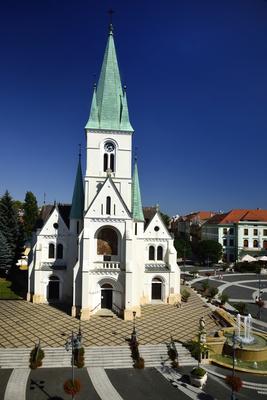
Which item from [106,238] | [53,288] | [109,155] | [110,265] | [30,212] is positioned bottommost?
[53,288]

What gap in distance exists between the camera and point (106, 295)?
113 feet

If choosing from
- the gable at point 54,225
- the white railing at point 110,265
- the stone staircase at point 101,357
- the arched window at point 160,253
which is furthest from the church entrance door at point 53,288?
the stone staircase at point 101,357

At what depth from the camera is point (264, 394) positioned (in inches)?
782

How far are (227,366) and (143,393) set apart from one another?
24.2 feet

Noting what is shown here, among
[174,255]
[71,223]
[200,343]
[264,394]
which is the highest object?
[71,223]

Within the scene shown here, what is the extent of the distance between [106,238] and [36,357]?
1484 centimetres

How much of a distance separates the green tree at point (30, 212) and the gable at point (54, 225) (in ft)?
120

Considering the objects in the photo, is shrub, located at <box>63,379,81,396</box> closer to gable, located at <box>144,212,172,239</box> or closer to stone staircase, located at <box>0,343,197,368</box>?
stone staircase, located at <box>0,343,197,368</box>

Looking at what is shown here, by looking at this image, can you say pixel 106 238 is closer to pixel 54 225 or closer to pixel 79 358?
pixel 54 225

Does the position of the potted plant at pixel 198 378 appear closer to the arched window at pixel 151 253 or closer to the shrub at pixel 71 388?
the shrub at pixel 71 388

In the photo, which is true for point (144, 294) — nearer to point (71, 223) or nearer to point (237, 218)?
point (71, 223)

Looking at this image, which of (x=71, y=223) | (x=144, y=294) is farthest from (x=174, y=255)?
(x=71, y=223)

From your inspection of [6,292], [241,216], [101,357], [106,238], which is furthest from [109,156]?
[241,216]

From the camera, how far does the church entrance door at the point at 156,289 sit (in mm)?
38934
